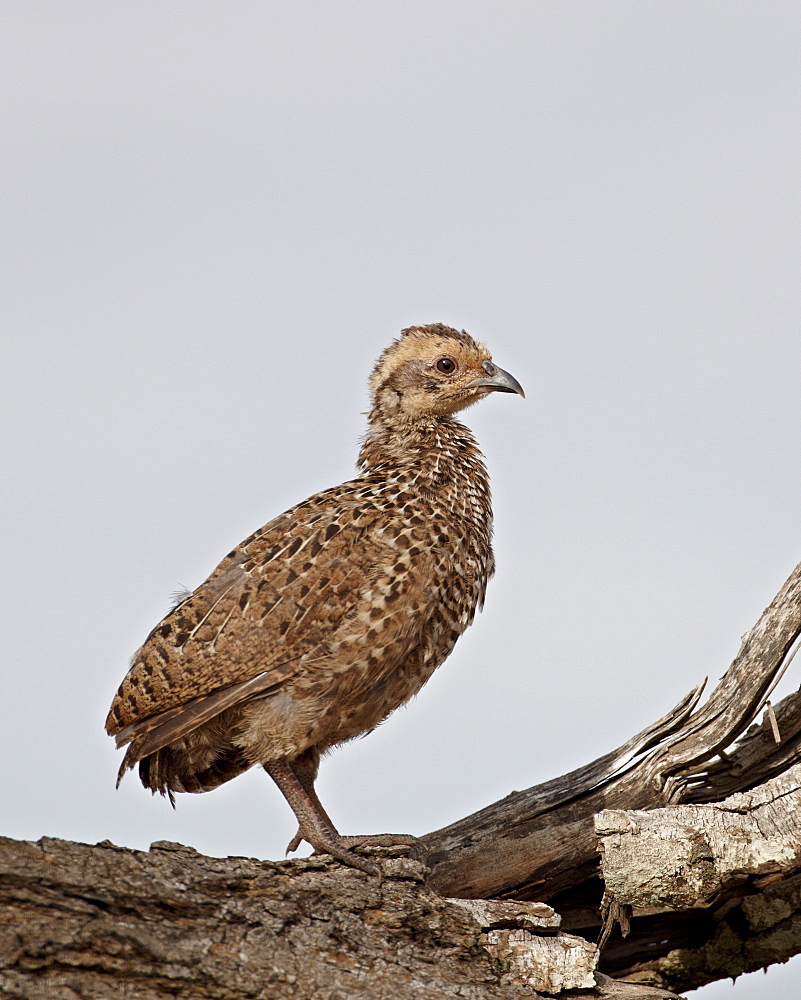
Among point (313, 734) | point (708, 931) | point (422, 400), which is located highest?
point (422, 400)

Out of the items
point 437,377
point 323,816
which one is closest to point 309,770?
point 323,816

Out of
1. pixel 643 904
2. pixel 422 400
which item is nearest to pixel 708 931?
pixel 643 904

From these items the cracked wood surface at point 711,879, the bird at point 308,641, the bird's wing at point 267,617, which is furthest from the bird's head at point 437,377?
the cracked wood surface at point 711,879

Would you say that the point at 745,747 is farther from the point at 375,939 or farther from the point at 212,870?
the point at 212,870

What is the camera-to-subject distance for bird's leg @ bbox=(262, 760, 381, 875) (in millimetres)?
5979

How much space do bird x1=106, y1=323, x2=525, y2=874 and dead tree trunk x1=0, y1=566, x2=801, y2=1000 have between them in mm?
731

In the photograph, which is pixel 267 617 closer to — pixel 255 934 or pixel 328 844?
pixel 328 844

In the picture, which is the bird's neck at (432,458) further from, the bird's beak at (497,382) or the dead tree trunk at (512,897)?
the dead tree trunk at (512,897)

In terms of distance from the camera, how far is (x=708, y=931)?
6.23 meters

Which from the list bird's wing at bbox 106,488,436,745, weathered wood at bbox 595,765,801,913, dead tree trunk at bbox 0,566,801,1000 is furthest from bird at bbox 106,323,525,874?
weathered wood at bbox 595,765,801,913

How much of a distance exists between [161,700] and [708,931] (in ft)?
10.0

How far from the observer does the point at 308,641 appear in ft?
19.9

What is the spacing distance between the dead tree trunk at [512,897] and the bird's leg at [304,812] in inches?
17.3

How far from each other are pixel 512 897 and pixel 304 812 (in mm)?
1256
